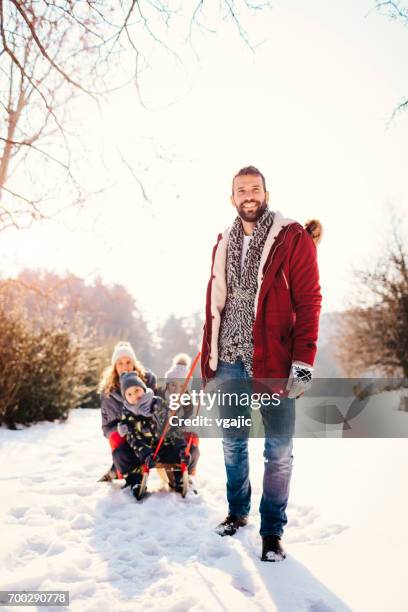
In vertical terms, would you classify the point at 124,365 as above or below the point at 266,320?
below

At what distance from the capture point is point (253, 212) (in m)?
2.65

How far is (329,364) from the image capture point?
49.6m

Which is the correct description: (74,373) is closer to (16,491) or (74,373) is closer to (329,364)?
(16,491)

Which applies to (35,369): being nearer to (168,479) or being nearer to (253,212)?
(168,479)

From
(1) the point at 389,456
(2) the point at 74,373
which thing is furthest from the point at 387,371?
(1) the point at 389,456

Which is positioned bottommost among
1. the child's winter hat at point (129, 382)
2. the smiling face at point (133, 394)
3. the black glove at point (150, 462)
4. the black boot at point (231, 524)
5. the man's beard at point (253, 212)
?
the black boot at point (231, 524)

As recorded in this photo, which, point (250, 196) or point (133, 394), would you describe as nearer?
point (250, 196)

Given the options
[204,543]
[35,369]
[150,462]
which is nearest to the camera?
[204,543]

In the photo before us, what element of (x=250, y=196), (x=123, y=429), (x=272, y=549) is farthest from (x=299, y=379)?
(x=123, y=429)

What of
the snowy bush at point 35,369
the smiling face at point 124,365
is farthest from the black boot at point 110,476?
the snowy bush at point 35,369

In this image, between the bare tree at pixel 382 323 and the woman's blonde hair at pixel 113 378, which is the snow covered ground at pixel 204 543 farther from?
the bare tree at pixel 382 323

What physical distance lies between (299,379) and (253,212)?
3.04ft

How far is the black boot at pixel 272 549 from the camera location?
2.36 meters

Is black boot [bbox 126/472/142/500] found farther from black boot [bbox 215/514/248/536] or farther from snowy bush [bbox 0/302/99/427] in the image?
snowy bush [bbox 0/302/99/427]
